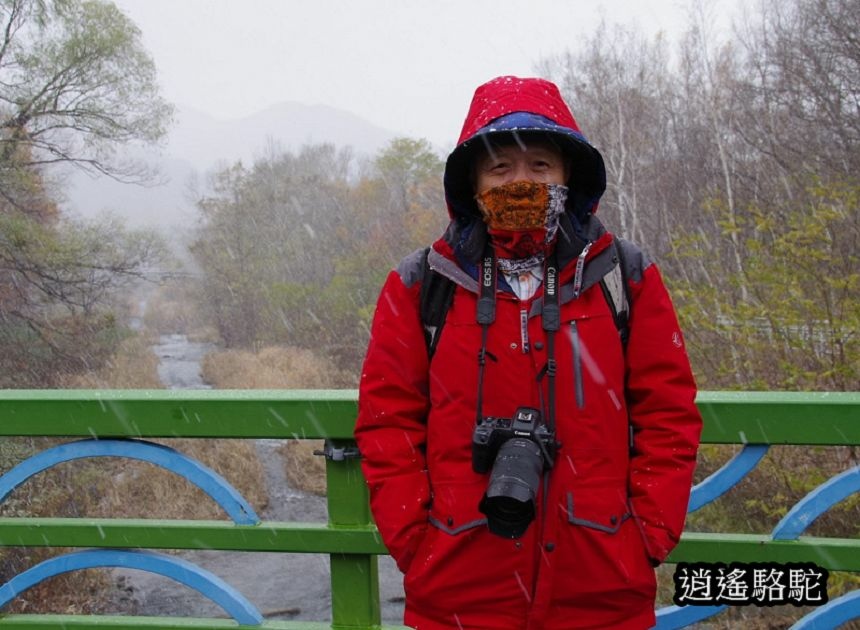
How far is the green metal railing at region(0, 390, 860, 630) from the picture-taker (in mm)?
1942

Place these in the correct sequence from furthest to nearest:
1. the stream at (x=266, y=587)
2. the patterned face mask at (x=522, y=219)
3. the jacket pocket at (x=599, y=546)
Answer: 1. the stream at (x=266, y=587)
2. the patterned face mask at (x=522, y=219)
3. the jacket pocket at (x=599, y=546)

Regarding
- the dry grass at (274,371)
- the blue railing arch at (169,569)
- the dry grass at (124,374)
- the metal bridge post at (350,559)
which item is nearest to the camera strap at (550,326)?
the metal bridge post at (350,559)

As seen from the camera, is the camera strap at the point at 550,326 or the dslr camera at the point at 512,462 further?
the camera strap at the point at 550,326

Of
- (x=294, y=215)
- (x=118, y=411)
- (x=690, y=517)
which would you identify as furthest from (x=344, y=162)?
(x=118, y=411)

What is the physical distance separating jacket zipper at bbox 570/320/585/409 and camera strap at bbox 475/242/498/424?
0.56 feet

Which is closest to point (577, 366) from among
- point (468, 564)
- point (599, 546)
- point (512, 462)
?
point (512, 462)

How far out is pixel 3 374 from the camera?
1479 cm

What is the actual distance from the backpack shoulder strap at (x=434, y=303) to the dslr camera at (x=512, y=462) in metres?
0.24

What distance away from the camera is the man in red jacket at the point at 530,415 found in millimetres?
1659

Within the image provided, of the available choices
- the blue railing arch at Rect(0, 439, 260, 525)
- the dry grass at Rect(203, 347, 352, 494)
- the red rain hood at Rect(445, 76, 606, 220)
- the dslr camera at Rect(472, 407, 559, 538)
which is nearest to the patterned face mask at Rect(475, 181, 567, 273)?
the red rain hood at Rect(445, 76, 606, 220)

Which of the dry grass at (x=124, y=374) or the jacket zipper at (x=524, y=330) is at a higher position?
the jacket zipper at (x=524, y=330)

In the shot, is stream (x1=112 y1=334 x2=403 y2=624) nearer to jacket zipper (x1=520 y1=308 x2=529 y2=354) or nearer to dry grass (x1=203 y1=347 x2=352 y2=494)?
jacket zipper (x1=520 y1=308 x2=529 y2=354)

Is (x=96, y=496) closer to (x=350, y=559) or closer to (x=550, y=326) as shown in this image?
(x=350, y=559)

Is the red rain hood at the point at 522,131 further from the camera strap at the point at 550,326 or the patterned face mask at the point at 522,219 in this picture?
the camera strap at the point at 550,326
